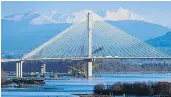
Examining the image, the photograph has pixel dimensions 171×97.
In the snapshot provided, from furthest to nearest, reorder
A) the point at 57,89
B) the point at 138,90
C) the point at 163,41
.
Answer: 1. the point at 163,41
2. the point at 57,89
3. the point at 138,90

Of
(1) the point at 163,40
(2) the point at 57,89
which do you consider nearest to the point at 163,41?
(1) the point at 163,40

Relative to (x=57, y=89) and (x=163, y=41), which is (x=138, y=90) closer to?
(x=57, y=89)

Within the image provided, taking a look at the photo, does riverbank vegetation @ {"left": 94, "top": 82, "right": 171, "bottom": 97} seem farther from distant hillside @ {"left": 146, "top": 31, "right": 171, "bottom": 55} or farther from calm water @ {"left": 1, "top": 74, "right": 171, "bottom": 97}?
distant hillside @ {"left": 146, "top": 31, "right": 171, "bottom": 55}

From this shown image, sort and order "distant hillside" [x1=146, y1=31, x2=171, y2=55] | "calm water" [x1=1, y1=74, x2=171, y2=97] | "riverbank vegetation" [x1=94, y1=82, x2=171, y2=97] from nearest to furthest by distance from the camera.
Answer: "riverbank vegetation" [x1=94, y1=82, x2=171, y2=97] → "calm water" [x1=1, y1=74, x2=171, y2=97] → "distant hillside" [x1=146, y1=31, x2=171, y2=55]

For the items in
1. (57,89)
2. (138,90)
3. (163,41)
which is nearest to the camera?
(138,90)

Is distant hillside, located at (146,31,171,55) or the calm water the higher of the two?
distant hillside, located at (146,31,171,55)

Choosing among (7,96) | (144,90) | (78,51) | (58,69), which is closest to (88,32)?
(78,51)

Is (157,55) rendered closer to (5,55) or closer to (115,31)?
(115,31)

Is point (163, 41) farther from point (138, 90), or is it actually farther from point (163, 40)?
point (138, 90)

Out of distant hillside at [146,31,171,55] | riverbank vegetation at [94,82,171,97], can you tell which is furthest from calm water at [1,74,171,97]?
distant hillside at [146,31,171,55]

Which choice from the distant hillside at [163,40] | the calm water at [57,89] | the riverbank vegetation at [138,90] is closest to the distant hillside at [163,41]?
the distant hillside at [163,40]

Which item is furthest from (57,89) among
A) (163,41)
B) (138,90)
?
(163,41)

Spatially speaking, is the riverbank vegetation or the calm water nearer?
the riverbank vegetation

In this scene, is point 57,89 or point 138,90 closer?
point 138,90
